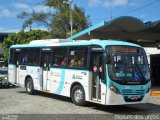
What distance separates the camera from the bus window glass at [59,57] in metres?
17.5

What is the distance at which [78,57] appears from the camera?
16.4 meters

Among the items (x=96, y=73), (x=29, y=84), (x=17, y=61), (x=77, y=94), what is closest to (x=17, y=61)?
(x=17, y=61)

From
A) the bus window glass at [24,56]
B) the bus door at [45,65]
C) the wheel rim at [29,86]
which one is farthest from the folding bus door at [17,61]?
the bus door at [45,65]

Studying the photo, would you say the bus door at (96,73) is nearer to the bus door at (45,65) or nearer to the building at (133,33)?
the bus door at (45,65)

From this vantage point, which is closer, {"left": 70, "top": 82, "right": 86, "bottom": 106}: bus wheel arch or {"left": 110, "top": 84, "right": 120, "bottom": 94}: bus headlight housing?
{"left": 110, "top": 84, "right": 120, "bottom": 94}: bus headlight housing

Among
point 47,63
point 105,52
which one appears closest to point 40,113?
point 105,52

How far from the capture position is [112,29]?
952 inches

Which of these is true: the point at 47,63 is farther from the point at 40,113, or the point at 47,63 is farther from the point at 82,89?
the point at 40,113

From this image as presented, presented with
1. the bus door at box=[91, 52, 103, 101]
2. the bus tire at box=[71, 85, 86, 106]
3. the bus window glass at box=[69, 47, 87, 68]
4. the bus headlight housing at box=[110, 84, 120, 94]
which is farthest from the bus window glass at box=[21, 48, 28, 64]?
the bus headlight housing at box=[110, 84, 120, 94]

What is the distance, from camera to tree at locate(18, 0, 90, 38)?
44812mm

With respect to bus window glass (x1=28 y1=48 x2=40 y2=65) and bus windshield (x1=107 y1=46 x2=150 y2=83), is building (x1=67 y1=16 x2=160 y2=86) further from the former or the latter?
bus windshield (x1=107 y1=46 x2=150 y2=83)

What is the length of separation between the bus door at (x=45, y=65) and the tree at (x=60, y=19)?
24822 mm

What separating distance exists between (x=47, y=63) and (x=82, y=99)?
404cm

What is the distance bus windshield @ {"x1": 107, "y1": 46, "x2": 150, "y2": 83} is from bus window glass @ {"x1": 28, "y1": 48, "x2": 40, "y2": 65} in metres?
6.42
